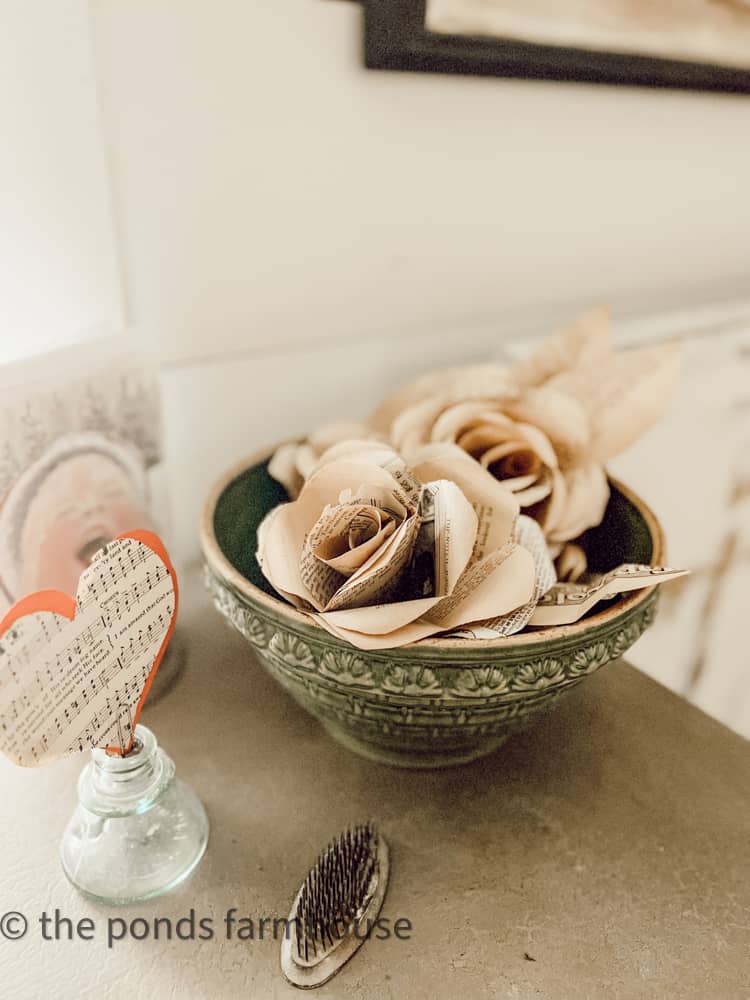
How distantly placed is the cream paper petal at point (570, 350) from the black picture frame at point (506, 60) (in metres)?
0.22

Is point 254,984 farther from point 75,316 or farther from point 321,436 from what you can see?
point 75,316

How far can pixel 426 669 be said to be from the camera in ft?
1.03

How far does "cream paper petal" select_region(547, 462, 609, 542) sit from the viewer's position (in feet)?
1.36

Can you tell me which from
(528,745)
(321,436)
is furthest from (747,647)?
(321,436)

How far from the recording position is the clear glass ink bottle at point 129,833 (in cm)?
34

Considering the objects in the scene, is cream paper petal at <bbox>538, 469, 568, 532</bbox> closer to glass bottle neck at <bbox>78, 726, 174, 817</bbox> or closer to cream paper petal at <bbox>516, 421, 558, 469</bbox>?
cream paper petal at <bbox>516, 421, 558, 469</bbox>

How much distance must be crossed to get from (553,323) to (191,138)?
1.26 feet

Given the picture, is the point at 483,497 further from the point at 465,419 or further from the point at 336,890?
the point at 336,890

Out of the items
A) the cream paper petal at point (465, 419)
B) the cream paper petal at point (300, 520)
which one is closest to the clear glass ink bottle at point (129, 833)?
the cream paper petal at point (300, 520)

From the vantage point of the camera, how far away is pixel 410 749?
0.39 m

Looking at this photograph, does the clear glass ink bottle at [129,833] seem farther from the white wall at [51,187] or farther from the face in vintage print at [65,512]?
the white wall at [51,187]

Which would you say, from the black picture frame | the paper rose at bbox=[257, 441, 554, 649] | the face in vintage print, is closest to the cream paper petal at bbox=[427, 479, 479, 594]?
the paper rose at bbox=[257, 441, 554, 649]

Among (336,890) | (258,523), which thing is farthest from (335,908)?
→ (258,523)

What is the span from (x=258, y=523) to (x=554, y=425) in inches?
7.3
